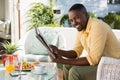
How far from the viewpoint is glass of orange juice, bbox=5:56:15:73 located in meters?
2.56

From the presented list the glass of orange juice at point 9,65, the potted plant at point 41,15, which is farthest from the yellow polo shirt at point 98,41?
the potted plant at point 41,15

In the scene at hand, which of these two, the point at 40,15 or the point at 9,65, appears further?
the point at 40,15

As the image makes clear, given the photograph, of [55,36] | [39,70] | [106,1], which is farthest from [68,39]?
[39,70]

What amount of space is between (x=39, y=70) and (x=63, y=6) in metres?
3.11

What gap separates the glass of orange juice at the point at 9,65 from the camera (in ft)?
8.41

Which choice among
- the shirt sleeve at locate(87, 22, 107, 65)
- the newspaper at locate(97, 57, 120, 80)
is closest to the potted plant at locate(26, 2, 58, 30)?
the shirt sleeve at locate(87, 22, 107, 65)

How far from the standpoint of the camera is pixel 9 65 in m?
2.57

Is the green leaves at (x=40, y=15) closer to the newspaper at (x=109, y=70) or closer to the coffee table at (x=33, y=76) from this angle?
the coffee table at (x=33, y=76)

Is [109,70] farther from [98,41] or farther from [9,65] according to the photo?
[9,65]

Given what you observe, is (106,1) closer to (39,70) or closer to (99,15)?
(99,15)

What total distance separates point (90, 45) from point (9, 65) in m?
0.86

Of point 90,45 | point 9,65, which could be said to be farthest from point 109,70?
point 9,65

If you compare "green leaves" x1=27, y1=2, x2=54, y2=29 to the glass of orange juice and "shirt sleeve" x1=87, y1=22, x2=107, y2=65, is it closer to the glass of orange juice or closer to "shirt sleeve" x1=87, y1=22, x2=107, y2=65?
the glass of orange juice

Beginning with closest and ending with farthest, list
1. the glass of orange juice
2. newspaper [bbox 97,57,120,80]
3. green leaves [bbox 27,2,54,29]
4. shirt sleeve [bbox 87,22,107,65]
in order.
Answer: newspaper [bbox 97,57,120,80], shirt sleeve [bbox 87,22,107,65], the glass of orange juice, green leaves [bbox 27,2,54,29]
